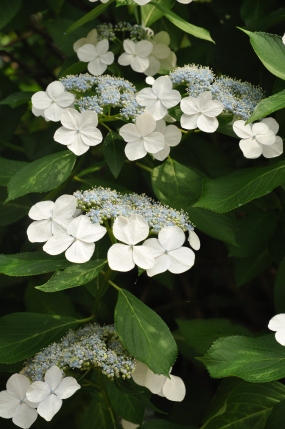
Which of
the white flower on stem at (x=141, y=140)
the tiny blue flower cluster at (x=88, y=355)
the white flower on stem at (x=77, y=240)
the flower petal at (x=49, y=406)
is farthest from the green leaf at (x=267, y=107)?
the flower petal at (x=49, y=406)

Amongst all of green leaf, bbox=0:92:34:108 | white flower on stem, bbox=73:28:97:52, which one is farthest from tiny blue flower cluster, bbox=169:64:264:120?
green leaf, bbox=0:92:34:108

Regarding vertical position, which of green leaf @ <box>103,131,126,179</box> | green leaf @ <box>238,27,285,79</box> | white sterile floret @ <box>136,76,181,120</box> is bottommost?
green leaf @ <box>103,131,126,179</box>

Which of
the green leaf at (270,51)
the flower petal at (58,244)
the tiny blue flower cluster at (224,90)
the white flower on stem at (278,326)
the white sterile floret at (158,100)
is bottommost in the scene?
the white flower on stem at (278,326)

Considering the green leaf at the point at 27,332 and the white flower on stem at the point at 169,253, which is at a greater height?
the white flower on stem at the point at 169,253

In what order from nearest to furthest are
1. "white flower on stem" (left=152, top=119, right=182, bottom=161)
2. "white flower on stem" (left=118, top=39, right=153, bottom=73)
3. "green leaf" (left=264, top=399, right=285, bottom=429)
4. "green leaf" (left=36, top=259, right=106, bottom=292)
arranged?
"green leaf" (left=36, top=259, right=106, bottom=292), "green leaf" (left=264, top=399, right=285, bottom=429), "white flower on stem" (left=152, top=119, right=182, bottom=161), "white flower on stem" (left=118, top=39, right=153, bottom=73)

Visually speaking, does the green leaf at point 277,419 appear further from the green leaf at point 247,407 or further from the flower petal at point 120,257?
the flower petal at point 120,257

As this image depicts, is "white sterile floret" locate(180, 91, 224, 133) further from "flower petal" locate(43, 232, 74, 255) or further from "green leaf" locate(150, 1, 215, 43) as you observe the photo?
"flower petal" locate(43, 232, 74, 255)
